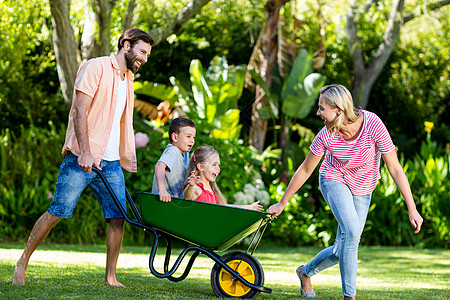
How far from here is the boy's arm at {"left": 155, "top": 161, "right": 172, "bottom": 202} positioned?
3418mm

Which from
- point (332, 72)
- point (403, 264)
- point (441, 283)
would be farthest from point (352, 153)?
point (332, 72)

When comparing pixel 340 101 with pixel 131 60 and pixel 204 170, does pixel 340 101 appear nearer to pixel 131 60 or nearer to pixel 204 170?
pixel 204 170

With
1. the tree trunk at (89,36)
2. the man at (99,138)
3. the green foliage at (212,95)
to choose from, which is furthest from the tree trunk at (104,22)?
the man at (99,138)

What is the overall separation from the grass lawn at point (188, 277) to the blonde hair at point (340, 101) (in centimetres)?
114

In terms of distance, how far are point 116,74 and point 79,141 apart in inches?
20.7

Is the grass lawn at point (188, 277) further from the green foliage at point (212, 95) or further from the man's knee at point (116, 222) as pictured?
the green foliage at point (212, 95)

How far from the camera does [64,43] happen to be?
6840 mm

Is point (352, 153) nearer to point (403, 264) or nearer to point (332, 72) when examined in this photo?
point (403, 264)

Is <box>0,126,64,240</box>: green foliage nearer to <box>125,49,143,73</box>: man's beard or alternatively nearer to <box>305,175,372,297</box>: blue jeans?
<box>125,49,143,73</box>: man's beard

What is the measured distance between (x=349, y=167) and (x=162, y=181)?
1.11 meters

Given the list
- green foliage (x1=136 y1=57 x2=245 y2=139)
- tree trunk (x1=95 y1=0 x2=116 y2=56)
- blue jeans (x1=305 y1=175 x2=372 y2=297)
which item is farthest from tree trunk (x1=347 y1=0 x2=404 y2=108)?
blue jeans (x1=305 y1=175 x2=372 y2=297)

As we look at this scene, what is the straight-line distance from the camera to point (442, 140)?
435 inches

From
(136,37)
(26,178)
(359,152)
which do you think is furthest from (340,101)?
(26,178)

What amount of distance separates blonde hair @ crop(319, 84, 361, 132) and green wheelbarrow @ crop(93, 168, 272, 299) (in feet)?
2.27
